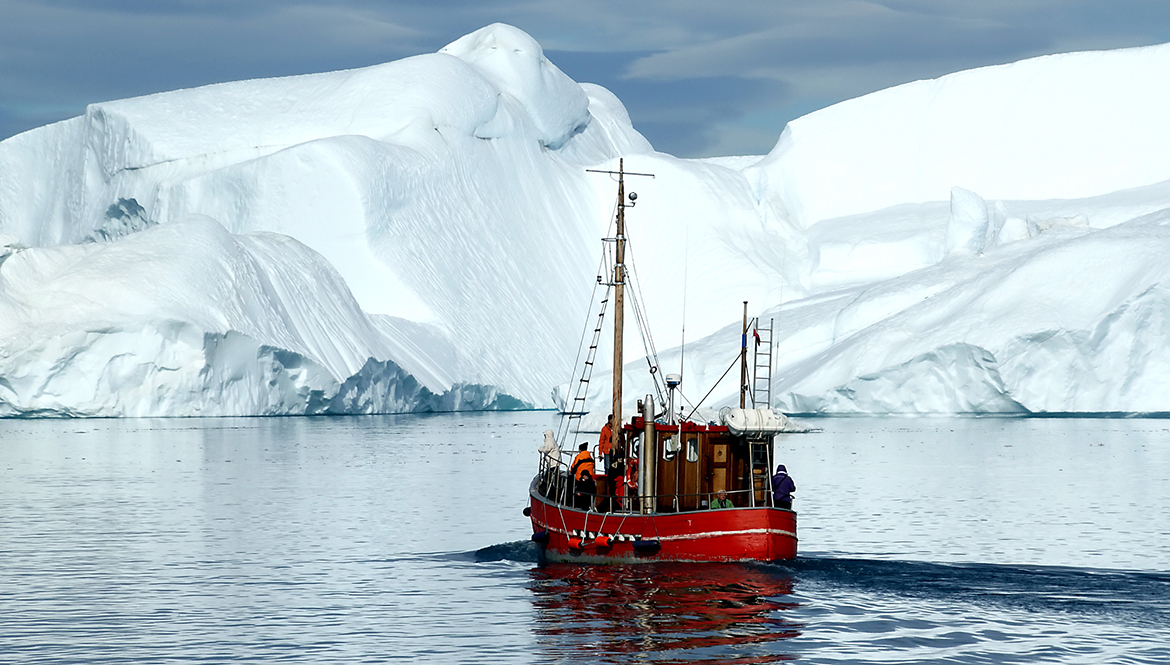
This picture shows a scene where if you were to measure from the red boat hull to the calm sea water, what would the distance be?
241mm

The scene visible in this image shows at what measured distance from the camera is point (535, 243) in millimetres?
82562

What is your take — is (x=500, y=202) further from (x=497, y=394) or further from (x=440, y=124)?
(x=497, y=394)

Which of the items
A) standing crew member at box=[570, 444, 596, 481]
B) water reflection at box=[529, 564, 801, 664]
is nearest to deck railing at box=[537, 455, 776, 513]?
standing crew member at box=[570, 444, 596, 481]

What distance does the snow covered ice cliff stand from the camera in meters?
53.2

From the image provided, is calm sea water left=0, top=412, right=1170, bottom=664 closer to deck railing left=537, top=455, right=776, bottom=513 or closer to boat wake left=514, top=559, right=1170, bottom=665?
boat wake left=514, top=559, right=1170, bottom=665

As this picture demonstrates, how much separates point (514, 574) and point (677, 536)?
245 centimetres

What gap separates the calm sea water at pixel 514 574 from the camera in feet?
47.5

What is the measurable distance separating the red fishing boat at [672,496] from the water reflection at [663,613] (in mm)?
300

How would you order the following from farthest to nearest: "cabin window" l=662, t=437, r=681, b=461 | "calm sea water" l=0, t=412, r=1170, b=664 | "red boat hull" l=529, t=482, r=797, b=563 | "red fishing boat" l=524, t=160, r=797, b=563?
"cabin window" l=662, t=437, r=681, b=461 → "red fishing boat" l=524, t=160, r=797, b=563 → "red boat hull" l=529, t=482, r=797, b=563 → "calm sea water" l=0, t=412, r=1170, b=664

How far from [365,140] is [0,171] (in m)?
22.2

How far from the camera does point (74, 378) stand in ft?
176

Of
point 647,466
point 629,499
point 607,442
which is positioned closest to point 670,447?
point 647,466

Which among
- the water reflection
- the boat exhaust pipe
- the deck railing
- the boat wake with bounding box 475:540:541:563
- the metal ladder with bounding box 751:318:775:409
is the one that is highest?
the metal ladder with bounding box 751:318:775:409

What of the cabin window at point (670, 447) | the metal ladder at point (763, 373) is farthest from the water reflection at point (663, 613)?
the metal ladder at point (763, 373)
